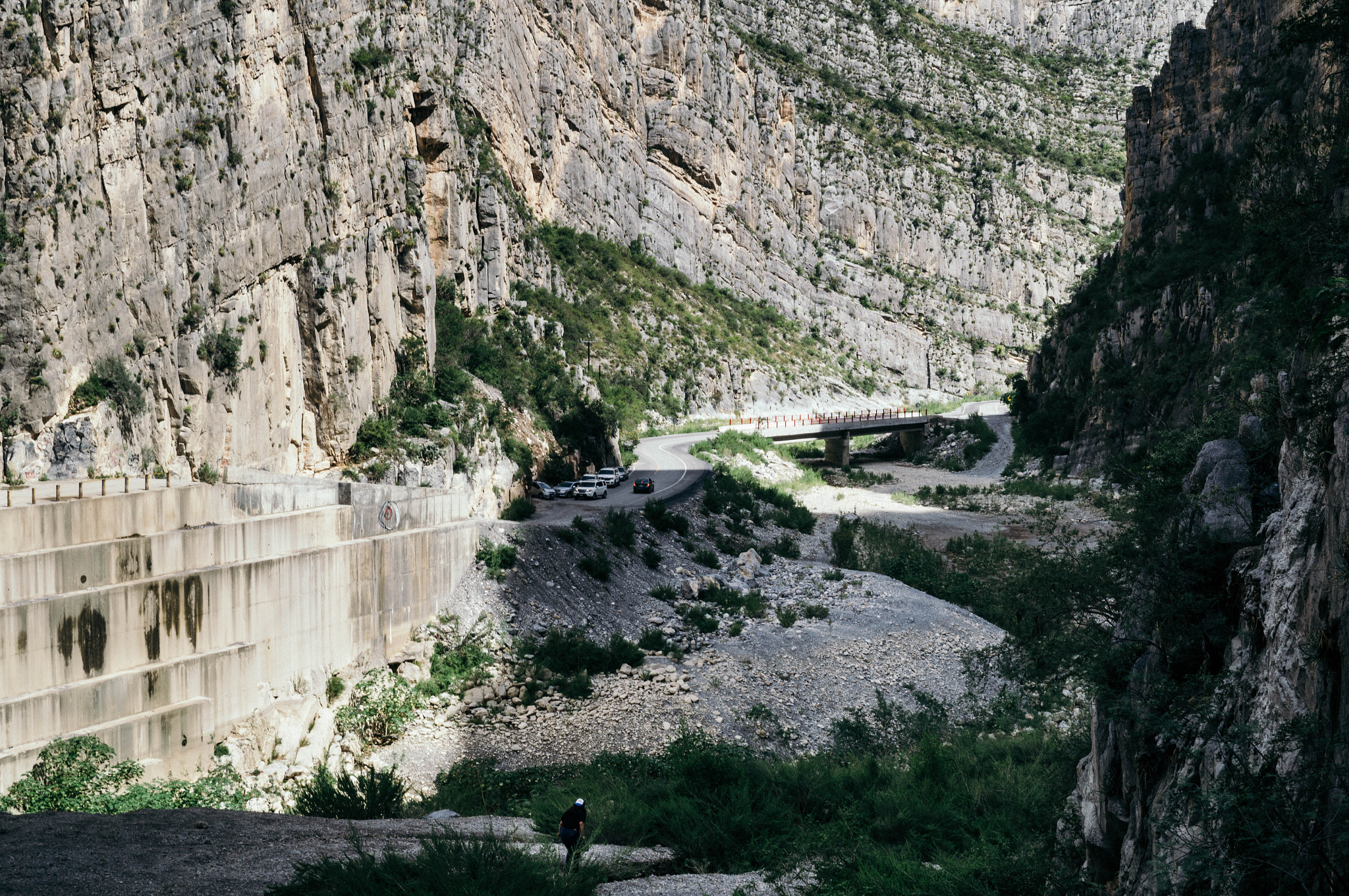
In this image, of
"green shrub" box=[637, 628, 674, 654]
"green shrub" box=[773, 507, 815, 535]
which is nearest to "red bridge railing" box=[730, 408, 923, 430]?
"green shrub" box=[773, 507, 815, 535]

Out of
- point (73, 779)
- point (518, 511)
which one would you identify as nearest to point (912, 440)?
point (518, 511)

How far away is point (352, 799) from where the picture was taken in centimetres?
1569

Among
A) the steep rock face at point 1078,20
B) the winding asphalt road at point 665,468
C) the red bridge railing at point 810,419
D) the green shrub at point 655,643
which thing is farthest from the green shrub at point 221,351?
the steep rock face at point 1078,20

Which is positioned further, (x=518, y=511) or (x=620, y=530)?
(x=518, y=511)

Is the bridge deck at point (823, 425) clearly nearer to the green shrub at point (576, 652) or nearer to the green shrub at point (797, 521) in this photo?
the green shrub at point (797, 521)

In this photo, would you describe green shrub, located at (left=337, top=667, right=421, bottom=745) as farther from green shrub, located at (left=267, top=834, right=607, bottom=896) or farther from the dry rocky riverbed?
green shrub, located at (left=267, top=834, right=607, bottom=896)

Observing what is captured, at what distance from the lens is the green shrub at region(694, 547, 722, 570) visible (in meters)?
37.6

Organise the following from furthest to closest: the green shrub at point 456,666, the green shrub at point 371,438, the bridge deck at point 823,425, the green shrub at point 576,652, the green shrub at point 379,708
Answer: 1. the bridge deck at point 823,425
2. the green shrub at point 371,438
3. the green shrub at point 576,652
4. the green shrub at point 456,666
5. the green shrub at point 379,708

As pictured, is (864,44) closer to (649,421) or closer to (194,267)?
(649,421)

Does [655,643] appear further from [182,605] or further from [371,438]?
[371,438]

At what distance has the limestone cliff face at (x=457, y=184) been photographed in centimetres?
2341

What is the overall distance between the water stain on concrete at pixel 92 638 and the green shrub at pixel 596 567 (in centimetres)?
1594

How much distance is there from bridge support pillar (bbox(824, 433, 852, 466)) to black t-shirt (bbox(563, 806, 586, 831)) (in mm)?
63832

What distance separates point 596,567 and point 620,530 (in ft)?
11.6
